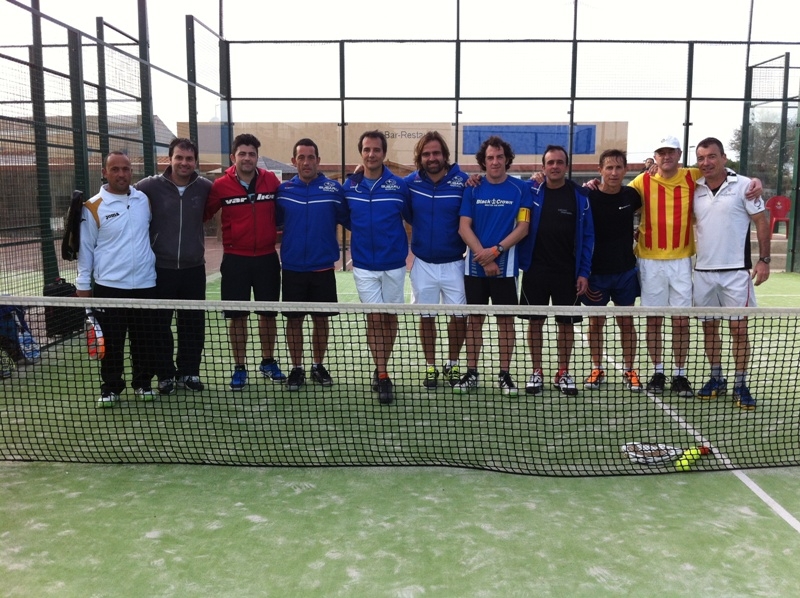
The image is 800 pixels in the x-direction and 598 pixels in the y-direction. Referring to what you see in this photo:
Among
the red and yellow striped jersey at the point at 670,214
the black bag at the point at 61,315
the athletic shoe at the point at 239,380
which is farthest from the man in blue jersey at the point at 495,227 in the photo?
the black bag at the point at 61,315

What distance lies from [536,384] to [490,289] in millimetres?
776

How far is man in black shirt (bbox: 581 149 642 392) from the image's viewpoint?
207 inches

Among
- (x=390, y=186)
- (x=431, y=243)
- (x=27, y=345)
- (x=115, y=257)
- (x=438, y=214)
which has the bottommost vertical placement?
(x=27, y=345)

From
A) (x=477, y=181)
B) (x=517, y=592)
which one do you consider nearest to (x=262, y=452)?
(x=517, y=592)

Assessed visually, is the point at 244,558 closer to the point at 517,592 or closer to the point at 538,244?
the point at 517,592

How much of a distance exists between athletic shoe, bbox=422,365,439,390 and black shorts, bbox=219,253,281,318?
3.98 feet

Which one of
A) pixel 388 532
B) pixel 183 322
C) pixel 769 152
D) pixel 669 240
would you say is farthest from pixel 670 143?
pixel 769 152

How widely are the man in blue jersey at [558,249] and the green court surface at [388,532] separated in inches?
66.3

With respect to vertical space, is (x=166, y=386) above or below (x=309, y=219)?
below

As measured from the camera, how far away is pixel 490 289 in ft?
17.4

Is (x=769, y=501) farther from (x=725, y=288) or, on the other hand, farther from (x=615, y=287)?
(x=615, y=287)

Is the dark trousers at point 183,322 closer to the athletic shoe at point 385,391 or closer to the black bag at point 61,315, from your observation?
the athletic shoe at point 385,391

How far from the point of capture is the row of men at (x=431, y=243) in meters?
5.11

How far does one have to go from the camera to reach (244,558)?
2.87 m
